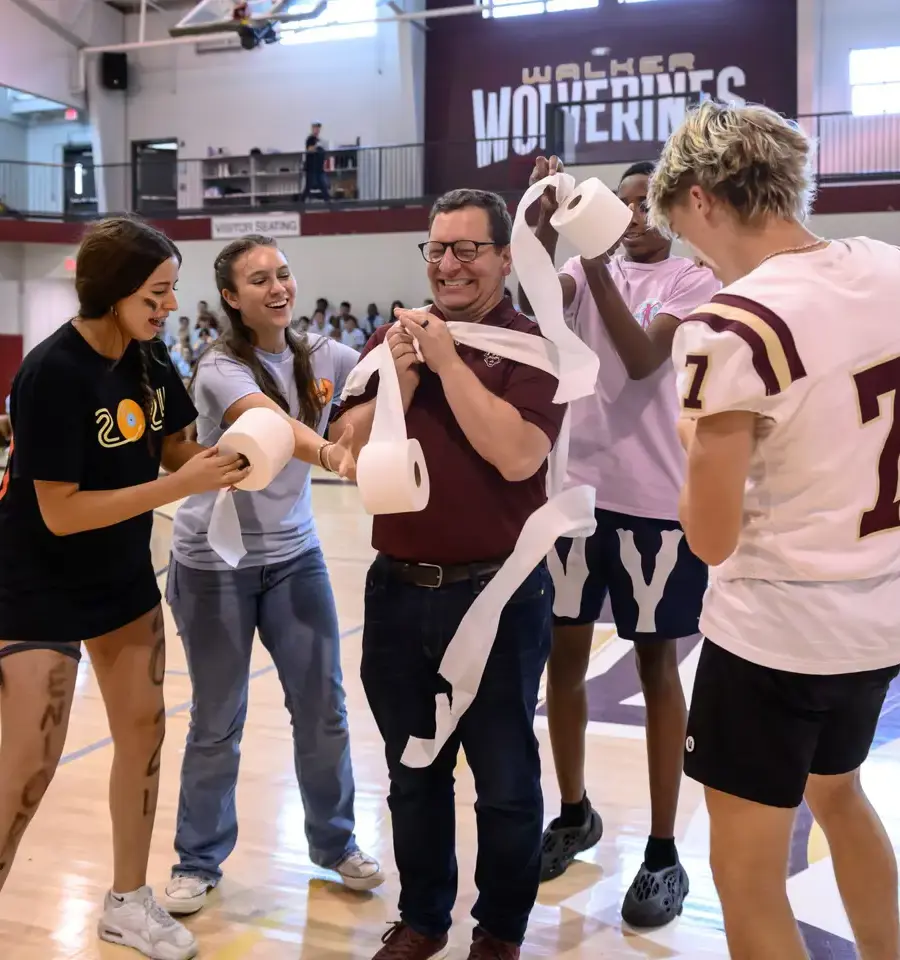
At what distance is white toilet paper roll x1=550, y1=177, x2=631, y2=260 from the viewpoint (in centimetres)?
201

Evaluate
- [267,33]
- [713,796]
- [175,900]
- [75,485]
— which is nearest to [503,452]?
[713,796]

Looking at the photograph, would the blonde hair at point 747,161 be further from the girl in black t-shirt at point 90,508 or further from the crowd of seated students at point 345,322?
→ the crowd of seated students at point 345,322

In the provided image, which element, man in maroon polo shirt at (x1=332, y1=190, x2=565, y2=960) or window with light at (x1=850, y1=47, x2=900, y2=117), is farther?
window with light at (x1=850, y1=47, x2=900, y2=117)

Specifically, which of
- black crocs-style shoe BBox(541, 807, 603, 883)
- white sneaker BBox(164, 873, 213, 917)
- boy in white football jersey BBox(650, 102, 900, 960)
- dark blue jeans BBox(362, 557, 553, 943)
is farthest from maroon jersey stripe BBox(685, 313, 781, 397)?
white sneaker BBox(164, 873, 213, 917)

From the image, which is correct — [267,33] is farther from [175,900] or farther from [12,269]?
[175,900]

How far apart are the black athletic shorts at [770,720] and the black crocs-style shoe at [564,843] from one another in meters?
1.21

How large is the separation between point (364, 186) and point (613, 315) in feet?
52.5

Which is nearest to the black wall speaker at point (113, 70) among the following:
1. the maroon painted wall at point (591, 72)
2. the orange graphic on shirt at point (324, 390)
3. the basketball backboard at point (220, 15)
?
the basketball backboard at point (220, 15)

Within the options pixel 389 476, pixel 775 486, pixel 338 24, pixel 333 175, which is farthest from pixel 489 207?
pixel 333 175

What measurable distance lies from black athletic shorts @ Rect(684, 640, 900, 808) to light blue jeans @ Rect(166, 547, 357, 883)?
1.27 meters

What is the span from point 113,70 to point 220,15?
479 centimetres

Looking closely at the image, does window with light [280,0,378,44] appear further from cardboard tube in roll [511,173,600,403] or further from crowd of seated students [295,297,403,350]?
cardboard tube in roll [511,173,600,403]

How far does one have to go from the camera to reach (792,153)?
1.54 m

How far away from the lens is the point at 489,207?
2.06 metres
